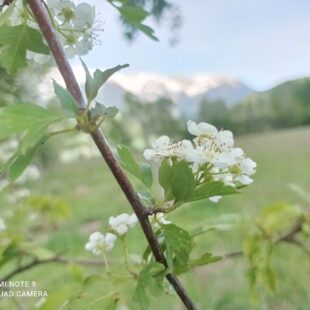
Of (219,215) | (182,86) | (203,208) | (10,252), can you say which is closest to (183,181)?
(10,252)

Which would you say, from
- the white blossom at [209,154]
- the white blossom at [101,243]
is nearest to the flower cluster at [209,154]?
the white blossom at [209,154]

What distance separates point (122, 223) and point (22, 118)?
13 cm

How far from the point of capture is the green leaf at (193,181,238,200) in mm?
229

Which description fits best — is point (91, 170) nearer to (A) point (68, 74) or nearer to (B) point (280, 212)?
(B) point (280, 212)

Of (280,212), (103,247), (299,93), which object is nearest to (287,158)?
(299,93)

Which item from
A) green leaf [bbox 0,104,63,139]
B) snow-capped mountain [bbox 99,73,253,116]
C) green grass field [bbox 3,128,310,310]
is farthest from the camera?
green grass field [bbox 3,128,310,310]

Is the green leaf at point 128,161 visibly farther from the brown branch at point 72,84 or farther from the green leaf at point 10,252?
the green leaf at point 10,252

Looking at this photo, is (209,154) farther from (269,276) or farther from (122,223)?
(269,276)

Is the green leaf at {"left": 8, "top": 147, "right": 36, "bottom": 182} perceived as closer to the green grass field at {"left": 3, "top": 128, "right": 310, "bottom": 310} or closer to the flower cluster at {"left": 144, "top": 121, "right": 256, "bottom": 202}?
the flower cluster at {"left": 144, "top": 121, "right": 256, "bottom": 202}

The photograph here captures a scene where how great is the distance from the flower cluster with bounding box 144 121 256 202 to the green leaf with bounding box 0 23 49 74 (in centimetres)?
8

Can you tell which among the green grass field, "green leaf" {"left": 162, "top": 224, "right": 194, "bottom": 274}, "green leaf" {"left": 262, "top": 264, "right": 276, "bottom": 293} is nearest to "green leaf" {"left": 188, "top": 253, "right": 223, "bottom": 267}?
"green leaf" {"left": 162, "top": 224, "right": 194, "bottom": 274}

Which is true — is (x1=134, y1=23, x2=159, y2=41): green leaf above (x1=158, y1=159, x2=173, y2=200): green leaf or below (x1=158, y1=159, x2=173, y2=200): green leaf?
above

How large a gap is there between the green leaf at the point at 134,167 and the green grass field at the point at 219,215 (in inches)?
5.9

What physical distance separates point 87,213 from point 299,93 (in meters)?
1.28
